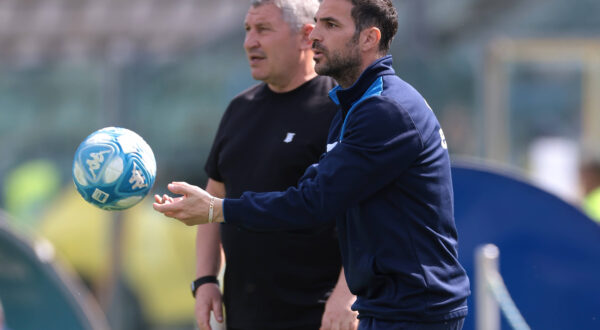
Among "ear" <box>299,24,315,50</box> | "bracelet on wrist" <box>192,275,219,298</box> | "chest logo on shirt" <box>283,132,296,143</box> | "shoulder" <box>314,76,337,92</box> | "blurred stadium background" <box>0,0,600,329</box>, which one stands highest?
"ear" <box>299,24,315,50</box>

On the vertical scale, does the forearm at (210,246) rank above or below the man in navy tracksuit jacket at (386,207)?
below

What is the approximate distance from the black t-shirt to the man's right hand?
59 millimetres

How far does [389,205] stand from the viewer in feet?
10.9

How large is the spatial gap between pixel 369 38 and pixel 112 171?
42.4 inches

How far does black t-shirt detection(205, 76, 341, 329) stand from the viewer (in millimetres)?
4121

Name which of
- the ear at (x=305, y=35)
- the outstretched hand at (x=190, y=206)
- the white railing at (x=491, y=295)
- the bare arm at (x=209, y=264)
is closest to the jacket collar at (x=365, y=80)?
the outstretched hand at (x=190, y=206)

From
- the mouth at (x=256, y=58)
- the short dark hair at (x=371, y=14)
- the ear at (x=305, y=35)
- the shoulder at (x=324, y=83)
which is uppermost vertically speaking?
the short dark hair at (x=371, y=14)

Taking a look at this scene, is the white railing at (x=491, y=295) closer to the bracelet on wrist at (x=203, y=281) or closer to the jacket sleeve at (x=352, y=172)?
the bracelet on wrist at (x=203, y=281)

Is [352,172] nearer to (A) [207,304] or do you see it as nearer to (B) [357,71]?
(B) [357,71]

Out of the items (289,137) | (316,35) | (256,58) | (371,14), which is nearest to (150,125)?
(256,58)

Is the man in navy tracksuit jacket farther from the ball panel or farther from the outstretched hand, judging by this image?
the ball panel

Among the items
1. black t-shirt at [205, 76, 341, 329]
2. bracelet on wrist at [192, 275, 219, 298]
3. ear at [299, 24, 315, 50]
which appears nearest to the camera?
black t-shirt at [205, 76, 341, 329]

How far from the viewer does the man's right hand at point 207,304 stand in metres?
4.25

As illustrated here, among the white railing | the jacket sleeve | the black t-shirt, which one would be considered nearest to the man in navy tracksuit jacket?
the jacket sleeve
